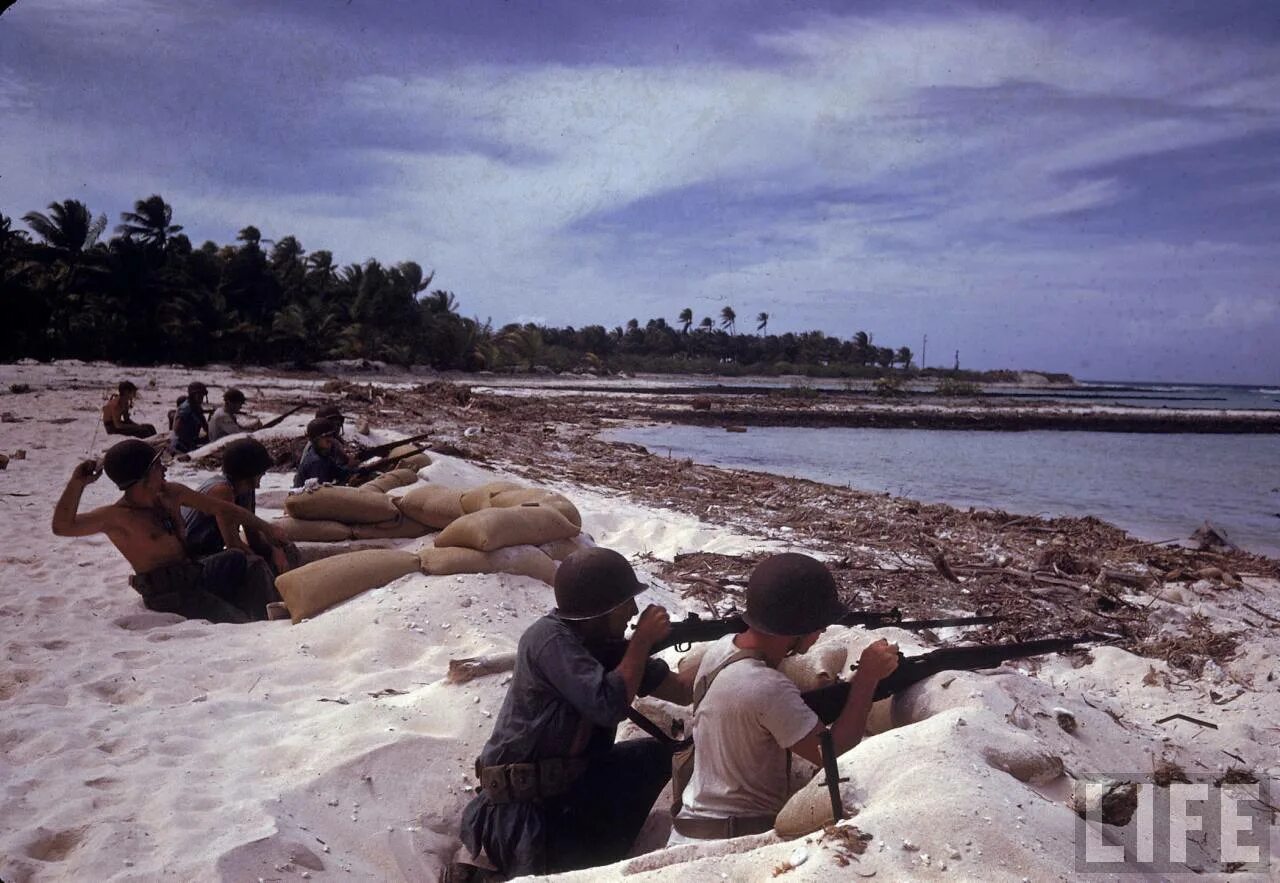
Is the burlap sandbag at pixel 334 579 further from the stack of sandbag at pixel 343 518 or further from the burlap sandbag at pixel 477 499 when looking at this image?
the stack of sandbag at pixel 343 518

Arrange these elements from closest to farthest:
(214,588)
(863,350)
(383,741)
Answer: (383,741) → (214,588) → (863,350)

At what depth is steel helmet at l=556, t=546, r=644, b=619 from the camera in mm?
2908

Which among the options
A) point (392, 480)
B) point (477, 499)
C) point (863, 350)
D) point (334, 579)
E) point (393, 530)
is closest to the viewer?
point (334, 579)

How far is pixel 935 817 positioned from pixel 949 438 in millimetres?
26666

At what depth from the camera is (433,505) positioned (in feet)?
21.5

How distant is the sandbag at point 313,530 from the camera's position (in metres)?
6.32

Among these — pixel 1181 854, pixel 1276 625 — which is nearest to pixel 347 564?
pixel 1181 854

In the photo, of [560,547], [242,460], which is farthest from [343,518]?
[560,547]

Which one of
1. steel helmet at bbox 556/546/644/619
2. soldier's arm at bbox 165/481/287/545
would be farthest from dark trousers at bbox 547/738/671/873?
soldier's arm at bbox 165/481/287/545

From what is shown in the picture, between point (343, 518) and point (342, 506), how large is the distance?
0.10 metres

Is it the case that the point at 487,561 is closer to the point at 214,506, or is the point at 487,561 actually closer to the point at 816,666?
the point at 214,506

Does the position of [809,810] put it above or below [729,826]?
above

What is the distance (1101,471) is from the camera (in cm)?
1920

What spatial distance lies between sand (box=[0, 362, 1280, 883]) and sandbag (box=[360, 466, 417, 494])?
2.00 metres
